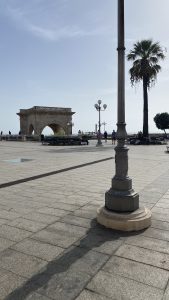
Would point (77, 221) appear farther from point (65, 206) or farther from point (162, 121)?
point (162, 121)

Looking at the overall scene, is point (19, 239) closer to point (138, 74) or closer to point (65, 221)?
point (65, 221)

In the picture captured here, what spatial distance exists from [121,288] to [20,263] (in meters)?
1.21

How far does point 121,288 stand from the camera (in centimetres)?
297

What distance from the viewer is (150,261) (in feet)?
11.6

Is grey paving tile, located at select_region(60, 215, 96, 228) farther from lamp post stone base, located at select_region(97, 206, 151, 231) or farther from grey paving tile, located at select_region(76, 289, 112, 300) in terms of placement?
grey paving tile, located at select_region(76, 289, 112, 300)

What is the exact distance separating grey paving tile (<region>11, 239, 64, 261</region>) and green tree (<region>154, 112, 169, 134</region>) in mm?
81139

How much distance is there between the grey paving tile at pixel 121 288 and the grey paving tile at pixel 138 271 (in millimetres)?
85

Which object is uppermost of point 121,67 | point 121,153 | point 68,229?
point 121,67

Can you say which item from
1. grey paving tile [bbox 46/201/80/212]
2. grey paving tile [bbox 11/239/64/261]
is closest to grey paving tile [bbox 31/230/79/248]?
grey paving tile [bbox 11/239/64/261]

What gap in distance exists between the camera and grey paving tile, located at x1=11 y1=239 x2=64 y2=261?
3.68 metres

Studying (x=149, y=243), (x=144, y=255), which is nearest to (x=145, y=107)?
(x=149, y=243)

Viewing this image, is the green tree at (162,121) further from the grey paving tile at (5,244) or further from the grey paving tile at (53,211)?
the grey paving tile at (5,244)

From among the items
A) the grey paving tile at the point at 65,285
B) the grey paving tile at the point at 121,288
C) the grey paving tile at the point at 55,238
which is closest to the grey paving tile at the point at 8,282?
the grey paving tile at the point at 65,285

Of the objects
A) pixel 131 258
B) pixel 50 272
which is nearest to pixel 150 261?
pixel 131 258
